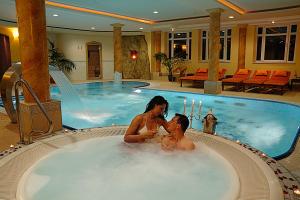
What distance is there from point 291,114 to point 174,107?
3.38m

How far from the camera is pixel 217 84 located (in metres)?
9.45

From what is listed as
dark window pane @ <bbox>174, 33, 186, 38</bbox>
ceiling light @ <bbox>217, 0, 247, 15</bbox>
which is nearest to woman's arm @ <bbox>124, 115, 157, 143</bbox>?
ceiling light @ <bbox>217, 0, 247, 15</bbox>

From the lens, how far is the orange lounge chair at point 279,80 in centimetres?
920

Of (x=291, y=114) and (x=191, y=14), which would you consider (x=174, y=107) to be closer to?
(x=291, y=114)

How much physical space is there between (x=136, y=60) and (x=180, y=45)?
2.99 meters

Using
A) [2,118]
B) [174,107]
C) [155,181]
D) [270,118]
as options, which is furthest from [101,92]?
[155,181]

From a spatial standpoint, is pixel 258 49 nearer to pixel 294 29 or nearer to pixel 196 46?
pixel 294 29

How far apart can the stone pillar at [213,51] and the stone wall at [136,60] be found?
6.55m

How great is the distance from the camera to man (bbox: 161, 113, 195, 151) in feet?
10.3

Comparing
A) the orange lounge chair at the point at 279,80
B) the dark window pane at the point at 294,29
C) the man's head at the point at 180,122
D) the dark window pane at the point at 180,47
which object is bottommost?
the man's head at the point at 180,122

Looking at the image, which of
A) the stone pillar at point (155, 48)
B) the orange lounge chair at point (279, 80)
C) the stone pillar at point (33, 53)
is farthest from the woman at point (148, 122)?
the stone pillar at point (155, 48)

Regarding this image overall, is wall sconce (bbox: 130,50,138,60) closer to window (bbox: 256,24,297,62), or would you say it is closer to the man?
window (bbox: 256,24,297,62)

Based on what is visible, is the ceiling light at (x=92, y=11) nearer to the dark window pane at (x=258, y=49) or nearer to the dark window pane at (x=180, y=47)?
the dark window pane at (x=180, y=47)

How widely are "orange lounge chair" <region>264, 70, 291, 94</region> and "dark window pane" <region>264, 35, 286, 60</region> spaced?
1.90m
